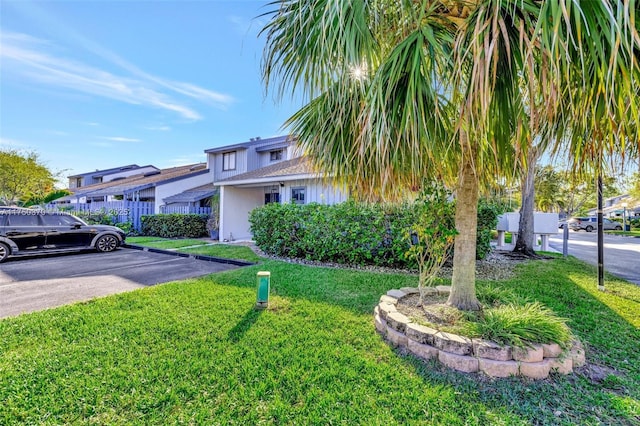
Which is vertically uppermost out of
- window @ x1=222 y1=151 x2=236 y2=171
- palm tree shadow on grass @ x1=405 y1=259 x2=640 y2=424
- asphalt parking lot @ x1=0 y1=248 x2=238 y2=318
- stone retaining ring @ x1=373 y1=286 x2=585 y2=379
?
window @ x1=222 y1=151 x2=236 y2=171

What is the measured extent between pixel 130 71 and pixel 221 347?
10918 mm

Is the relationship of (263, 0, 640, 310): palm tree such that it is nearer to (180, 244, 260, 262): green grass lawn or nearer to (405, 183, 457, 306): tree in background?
(405, 183, 457, 306): tree in background

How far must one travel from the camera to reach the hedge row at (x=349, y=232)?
7617 millimetres

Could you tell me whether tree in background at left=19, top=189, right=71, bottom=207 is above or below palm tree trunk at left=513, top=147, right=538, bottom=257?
above

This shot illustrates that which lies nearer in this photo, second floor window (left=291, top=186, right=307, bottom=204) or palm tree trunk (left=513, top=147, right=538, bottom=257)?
palm tree trunk (left=513, top=147, right=538, bottom=257)

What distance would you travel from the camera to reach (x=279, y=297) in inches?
206

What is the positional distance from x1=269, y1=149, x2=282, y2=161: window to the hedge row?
9.66 m

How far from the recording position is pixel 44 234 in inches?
372

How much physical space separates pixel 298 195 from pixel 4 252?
9.48m

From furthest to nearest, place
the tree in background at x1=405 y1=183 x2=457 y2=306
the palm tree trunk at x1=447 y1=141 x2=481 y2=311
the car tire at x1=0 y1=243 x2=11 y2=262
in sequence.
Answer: the car tire at x1=0 y1=243 x2=11 y2=262 < the tree in background at x1=405 y1=183 x2=457 y2=306 < the palm tree trunk at x1=447 y1=141 x2=481 y2=311

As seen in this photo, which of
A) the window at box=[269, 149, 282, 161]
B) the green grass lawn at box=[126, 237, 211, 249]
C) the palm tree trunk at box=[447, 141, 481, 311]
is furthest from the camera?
the window at box=[269, 149, 282, 161]

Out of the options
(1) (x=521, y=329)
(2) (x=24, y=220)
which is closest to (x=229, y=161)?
(2) (x=24, y=220)

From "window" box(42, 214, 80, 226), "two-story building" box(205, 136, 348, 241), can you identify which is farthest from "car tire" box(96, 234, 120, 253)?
"two-story building" box(205, 136, 348, 241)

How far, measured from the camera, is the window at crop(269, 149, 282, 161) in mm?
18623
